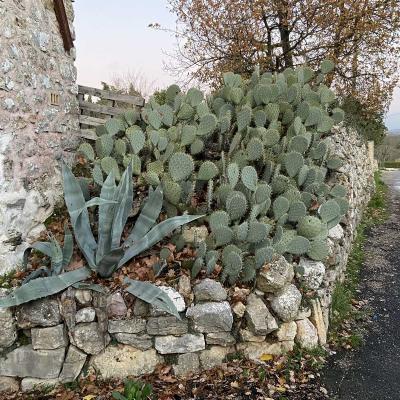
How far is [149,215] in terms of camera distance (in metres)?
3.22

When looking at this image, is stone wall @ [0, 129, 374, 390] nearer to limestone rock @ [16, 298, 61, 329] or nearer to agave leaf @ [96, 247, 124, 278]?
limestone rock @ [16, 298, 61, 329]

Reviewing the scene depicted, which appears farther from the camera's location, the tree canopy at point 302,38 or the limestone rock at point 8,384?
the tree canopy at point 302,38

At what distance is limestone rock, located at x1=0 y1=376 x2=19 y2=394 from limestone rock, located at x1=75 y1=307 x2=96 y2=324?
2.09 ft

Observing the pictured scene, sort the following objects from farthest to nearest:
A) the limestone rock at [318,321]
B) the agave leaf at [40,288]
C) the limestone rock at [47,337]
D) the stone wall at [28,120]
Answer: the limestone rock at [318,321] → the stone wall at [28,120] → the limestone rock at [47,337] → the agave leaf at [40,288]

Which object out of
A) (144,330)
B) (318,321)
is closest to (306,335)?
(318,321)

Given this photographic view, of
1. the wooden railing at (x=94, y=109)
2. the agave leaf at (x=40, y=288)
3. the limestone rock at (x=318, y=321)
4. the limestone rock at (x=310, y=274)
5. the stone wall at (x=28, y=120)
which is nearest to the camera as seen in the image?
the agave leaf at (x=40, y=288)

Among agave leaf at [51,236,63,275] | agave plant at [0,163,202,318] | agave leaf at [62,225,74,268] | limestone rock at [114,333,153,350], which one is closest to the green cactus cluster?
agave plant at [0,163,202,318]

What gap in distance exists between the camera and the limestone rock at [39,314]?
284 cm

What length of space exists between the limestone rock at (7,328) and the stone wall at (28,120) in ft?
1.43

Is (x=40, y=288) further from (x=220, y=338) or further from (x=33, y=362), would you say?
(x=220, y=338)

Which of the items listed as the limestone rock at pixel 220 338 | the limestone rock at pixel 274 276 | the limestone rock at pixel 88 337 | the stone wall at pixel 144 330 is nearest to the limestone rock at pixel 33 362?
the stone wall at pixel 144 330

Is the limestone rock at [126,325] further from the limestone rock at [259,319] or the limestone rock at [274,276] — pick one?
the limestone rock at [274,276]

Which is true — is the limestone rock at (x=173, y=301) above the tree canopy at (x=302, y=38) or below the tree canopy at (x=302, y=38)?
below

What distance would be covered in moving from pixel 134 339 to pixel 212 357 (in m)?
0.57
